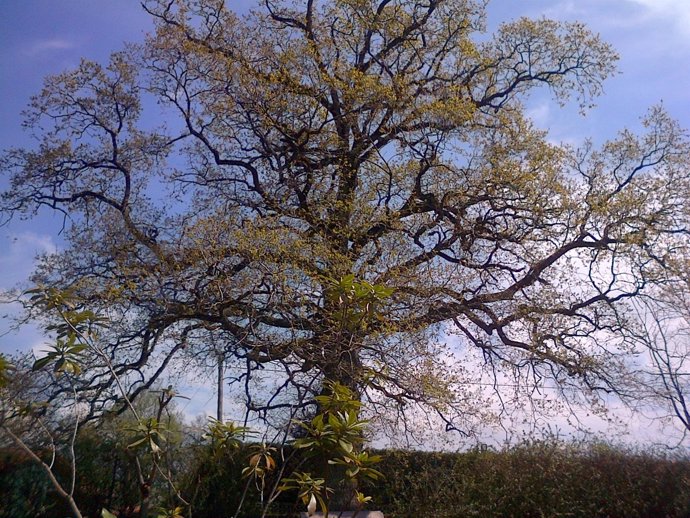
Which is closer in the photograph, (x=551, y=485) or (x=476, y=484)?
(x=551, y=485)

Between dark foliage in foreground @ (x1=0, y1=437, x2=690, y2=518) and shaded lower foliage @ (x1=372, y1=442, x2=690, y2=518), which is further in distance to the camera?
dark foliage in foreground @ (x1=0, y1=437, x2=690, y2=518)

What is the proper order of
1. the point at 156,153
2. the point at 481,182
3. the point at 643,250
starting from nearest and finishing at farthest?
1. the point at 643,250
2. the point at 481,182
3. the point at 156,153

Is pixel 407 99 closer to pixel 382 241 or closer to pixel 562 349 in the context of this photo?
pixel 382 241

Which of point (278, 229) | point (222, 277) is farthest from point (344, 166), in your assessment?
point (222, 277)

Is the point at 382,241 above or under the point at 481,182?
under

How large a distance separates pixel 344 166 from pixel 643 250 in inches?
204

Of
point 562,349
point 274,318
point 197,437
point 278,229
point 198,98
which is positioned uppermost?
point 198,98

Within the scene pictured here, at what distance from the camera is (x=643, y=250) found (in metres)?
10.1

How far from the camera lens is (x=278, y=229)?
9578 millimetres

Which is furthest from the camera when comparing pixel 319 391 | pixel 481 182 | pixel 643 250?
pixel 481 182

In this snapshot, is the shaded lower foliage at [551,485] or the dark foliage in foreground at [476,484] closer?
the shaded lower foliage at [551,485]

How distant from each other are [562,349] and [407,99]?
509 centimetres

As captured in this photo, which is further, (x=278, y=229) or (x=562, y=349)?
(x=562, y=349)

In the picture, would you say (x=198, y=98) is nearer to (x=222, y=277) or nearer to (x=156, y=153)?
(x=156, y=153)
